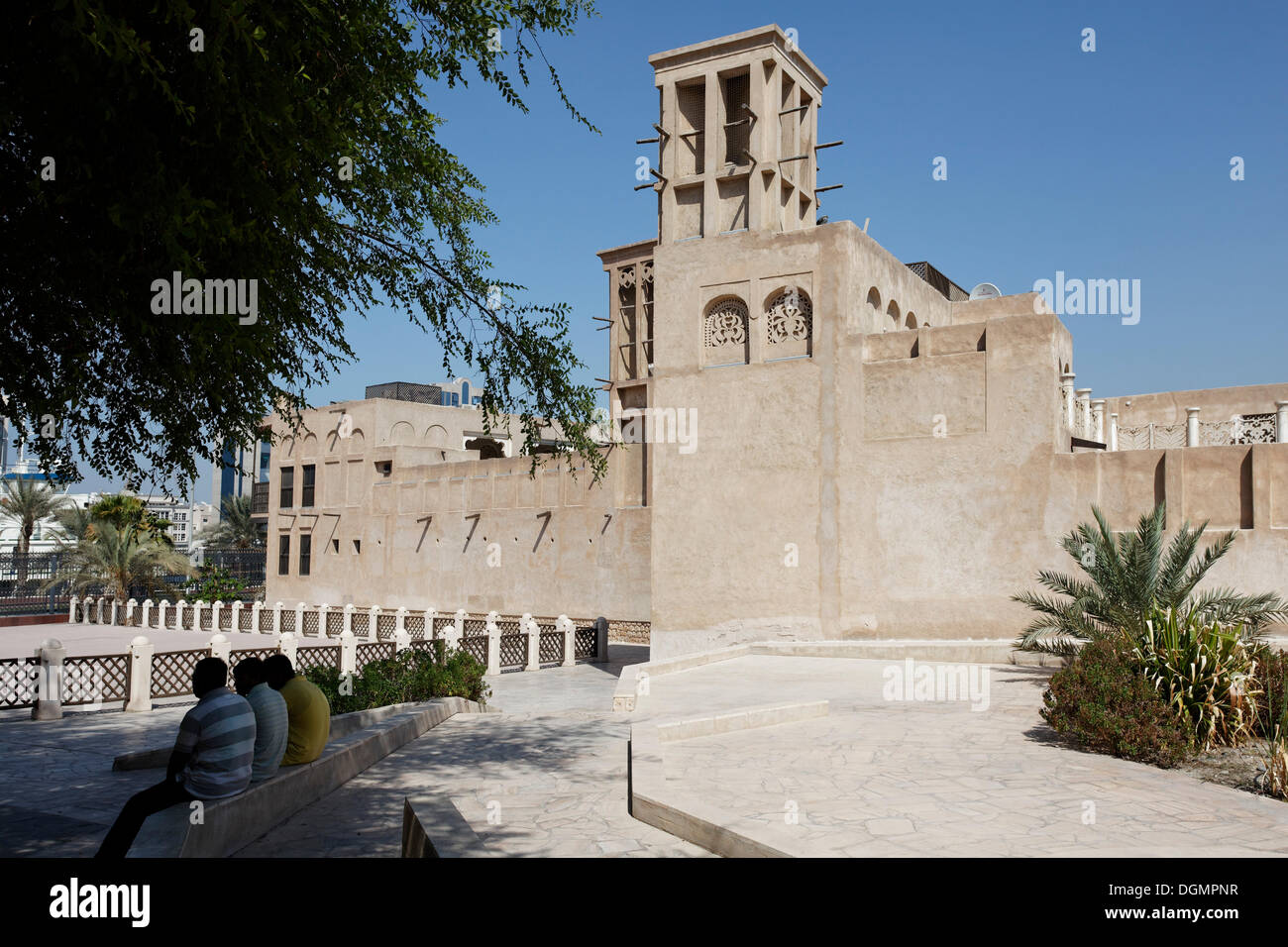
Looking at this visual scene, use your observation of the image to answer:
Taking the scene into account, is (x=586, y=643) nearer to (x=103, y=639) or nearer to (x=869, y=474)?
(x=869, y=474)

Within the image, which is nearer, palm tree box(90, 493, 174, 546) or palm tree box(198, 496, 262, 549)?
palm tree box(90, 493, 174, 546)

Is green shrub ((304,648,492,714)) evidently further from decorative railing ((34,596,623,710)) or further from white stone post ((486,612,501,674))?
white stone post ((486,612,501,674))

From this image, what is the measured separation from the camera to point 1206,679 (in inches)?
363

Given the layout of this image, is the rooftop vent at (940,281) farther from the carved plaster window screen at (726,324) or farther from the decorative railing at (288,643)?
the decorative railing at (288,643)

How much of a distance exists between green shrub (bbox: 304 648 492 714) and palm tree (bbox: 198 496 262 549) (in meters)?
42.7

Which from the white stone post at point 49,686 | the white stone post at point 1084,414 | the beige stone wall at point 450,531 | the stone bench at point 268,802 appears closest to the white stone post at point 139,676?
the white stone post at point 49,686

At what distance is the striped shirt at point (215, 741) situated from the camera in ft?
21.2

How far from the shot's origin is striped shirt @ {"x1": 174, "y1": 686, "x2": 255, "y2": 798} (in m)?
6.45

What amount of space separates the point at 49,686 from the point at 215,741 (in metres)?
10.3

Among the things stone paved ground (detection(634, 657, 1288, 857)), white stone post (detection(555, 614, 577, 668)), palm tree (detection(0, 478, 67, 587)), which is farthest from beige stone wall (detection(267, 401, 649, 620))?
stone paved ground (detection(634, 657, 1288, 857))

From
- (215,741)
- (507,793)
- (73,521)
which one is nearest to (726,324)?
(507,793)

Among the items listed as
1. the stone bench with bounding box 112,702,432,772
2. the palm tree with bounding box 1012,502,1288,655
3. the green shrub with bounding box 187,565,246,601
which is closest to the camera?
the stone bench with bounding box 112,702,432,772

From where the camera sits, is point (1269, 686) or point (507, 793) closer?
point (507, 793)
